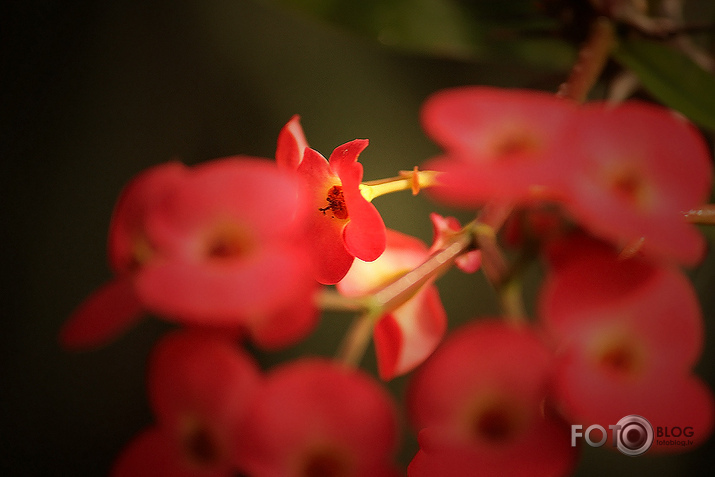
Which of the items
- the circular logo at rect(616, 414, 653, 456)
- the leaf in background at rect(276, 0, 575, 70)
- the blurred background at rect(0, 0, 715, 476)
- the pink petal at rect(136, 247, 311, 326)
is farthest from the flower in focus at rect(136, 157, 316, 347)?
the blurred background at rect(0, 0, 715, 476)

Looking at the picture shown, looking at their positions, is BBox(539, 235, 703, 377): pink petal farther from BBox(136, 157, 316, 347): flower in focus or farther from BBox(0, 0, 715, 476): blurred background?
BBox(0, 0, 715, 476): blurred background

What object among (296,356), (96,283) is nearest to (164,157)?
(96,283)

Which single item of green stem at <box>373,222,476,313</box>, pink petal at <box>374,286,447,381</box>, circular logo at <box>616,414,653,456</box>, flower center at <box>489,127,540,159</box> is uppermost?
flower center at <box>489,127,540,159</box>

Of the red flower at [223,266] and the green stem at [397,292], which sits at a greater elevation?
the red flower at [223,266]

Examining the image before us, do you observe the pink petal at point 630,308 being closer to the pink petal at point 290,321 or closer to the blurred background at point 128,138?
the pink petal at point 290,321

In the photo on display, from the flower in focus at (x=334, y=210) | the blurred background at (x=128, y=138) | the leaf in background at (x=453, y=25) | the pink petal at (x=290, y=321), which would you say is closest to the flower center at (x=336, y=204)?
the flower in focus at (x=334, y=210)

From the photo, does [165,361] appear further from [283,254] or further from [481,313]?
[481,313]

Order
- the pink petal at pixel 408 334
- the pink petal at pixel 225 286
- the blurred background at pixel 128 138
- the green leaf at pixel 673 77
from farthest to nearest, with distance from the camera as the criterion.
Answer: the blurred background at pixel 128 138
the green leaf at pixel 673 77
the pink petal at pixel 408 334
the pink petal at pixel 225 286
